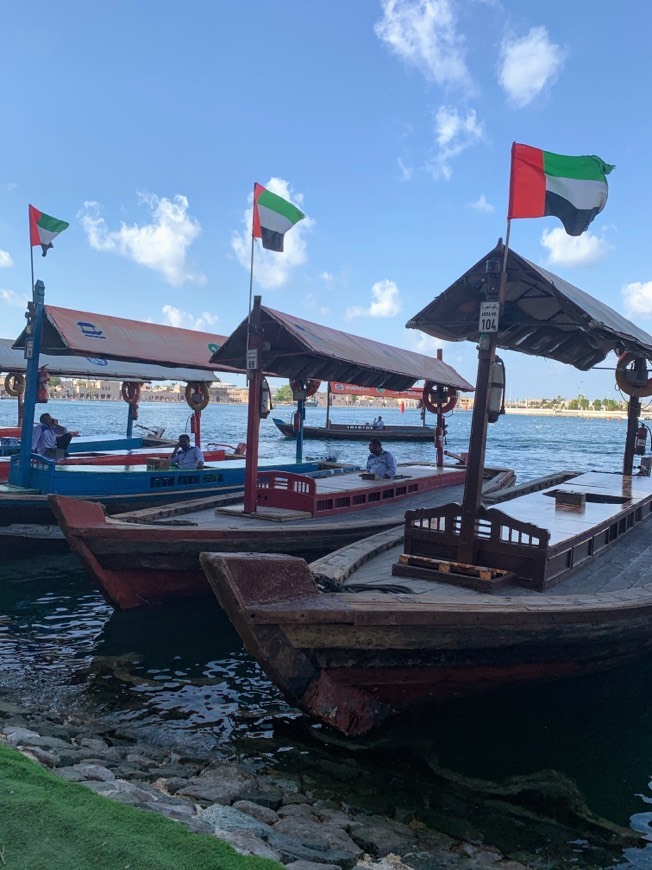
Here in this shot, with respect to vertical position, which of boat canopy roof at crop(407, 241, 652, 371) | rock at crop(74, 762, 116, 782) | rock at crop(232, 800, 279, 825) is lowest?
rock at crop(232, 800, 279, 825)

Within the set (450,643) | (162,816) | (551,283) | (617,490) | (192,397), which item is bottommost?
(162,816)

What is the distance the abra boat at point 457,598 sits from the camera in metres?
5.51

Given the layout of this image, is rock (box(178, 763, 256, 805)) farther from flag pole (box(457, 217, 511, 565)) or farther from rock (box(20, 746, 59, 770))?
flag pole (box(457, 217, 511, 565))

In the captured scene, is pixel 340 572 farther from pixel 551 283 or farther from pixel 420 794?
pixel 551 283

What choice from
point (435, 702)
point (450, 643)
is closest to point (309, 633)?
point (450, 643)

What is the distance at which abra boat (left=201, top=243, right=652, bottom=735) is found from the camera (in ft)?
18.1

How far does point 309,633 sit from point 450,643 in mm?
1334

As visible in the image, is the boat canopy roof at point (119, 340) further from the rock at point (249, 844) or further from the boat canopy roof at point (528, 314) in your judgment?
the rock at point (249, 844)

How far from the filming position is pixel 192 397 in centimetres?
1867

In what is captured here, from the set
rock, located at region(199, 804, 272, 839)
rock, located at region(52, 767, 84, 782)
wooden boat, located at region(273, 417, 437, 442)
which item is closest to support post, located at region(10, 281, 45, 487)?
rock, located at region(52, 767, 84, 782)

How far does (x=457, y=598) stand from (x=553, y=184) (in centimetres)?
427

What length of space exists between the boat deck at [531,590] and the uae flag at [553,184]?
349 centimetres

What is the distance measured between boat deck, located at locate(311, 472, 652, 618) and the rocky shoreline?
4.98 ft

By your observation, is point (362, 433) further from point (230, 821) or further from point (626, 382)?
point (230, 821)
